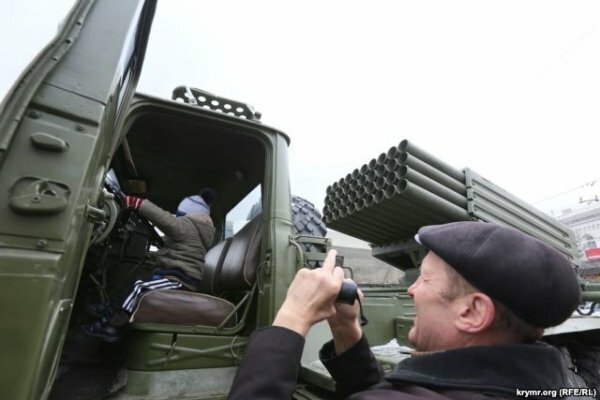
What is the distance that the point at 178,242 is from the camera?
105 inches

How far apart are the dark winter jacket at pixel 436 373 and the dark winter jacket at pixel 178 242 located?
1931 mm

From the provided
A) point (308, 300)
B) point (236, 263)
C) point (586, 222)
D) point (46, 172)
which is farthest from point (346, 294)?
point (586, 222)

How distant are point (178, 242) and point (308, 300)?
203 centimetres

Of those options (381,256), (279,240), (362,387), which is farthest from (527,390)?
(381,256)

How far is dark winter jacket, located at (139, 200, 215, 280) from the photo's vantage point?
2.58 meters

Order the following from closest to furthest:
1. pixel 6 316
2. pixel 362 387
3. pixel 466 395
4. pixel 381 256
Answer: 1. pixel 466 395
2. pixel 6 316
3. pixel 362 387
4. pixel 381 256

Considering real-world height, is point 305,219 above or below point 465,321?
above

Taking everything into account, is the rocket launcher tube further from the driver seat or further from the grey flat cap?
the grey flat cap

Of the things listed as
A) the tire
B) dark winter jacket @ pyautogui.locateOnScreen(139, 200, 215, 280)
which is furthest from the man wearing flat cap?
the tire

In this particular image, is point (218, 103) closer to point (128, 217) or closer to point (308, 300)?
point (128, 217)

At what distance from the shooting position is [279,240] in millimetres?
2168

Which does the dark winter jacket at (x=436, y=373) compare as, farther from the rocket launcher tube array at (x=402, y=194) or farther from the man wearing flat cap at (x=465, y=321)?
the rocket launcher tube array at (x=402, y=194)

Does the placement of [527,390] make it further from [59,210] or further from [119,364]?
[119,364]

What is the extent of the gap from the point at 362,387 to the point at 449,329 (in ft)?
1.36
